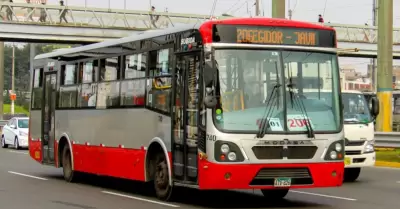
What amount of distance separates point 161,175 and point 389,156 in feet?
44.1

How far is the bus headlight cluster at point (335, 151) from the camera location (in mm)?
12437

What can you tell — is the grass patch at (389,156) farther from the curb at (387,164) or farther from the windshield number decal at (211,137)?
the windshield number decal at (211,137)

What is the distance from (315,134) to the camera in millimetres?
12289

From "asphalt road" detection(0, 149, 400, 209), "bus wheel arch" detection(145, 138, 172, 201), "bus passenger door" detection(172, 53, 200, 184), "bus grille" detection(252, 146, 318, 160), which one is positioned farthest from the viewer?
"bus wheel arch" detection(145, 138, 172, 201)

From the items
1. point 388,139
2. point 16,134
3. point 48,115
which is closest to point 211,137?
point 48,115

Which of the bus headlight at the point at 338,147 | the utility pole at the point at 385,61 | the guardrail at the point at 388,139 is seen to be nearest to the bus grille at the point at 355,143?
the bus headlight at the point at 338,147

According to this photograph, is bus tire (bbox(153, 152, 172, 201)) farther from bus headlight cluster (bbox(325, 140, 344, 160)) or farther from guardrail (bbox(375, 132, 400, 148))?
guardrail (bbox(375, 132, 400, 148))

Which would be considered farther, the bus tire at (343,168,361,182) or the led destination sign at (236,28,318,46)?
the bus tire at (343,168,361,182)

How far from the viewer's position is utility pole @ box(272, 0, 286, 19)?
23750mm

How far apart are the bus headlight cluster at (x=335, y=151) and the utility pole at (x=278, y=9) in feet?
38.2

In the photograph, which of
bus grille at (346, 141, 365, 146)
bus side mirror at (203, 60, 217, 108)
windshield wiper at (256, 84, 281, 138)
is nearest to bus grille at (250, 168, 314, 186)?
windshield wiper at (256, 84, 281, 138)

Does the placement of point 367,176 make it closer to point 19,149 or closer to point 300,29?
point 300,29

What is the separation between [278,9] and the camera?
23781 millimetres

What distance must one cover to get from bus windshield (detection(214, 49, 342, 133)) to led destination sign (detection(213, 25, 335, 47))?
186 millimetres
